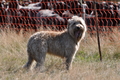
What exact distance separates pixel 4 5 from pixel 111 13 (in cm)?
454

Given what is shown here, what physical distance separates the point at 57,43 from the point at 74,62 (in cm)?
107

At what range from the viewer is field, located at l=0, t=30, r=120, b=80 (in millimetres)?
6332

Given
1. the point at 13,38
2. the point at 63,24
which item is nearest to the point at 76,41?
the point at 13,38

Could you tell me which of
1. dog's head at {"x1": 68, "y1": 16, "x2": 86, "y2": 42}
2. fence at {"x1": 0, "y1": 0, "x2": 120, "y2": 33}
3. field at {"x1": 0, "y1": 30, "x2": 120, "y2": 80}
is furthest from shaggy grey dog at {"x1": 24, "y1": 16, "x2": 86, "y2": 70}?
fence at {"x1": 0, "y1": 0, "x2": 120, "y2": 33}

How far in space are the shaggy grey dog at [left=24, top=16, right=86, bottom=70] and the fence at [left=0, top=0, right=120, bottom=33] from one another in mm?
3103

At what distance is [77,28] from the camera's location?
693 centimetres

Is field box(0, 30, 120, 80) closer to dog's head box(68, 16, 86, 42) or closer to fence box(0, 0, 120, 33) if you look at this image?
dog's head box(68, 16, 86, 42)

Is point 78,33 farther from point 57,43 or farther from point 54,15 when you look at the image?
point 54,15

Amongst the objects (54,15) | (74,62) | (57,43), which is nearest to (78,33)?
(57,43)

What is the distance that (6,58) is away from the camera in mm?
8023

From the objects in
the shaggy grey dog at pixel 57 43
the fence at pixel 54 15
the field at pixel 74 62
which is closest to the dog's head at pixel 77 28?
the shaggy grey dog at pixel 57 43

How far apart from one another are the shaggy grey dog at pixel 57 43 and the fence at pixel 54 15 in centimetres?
A: 310

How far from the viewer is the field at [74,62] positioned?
20.8 ft

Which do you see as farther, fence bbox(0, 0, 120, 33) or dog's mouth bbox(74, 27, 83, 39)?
fence bbox(0, 0, 120, 33)
